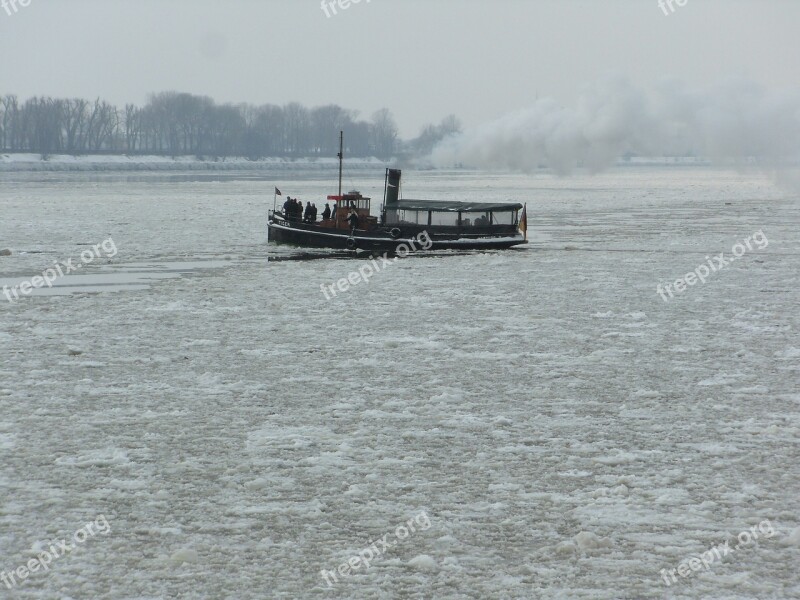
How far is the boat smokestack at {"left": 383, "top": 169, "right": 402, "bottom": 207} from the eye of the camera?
41.2 meters

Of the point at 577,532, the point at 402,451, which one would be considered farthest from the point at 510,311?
the point at 577,532

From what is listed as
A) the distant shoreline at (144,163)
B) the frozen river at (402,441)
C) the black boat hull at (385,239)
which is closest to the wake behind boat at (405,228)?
the black boat hull at (385,239)

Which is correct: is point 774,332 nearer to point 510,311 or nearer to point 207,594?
point 510,311

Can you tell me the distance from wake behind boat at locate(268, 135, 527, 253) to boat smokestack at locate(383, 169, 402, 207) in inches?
59.1

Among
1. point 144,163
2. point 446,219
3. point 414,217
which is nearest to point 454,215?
point 446,219

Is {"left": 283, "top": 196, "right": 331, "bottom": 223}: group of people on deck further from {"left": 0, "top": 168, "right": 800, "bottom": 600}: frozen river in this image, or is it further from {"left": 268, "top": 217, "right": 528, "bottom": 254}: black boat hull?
Result: {"left": 0, "top": 168, "right": 800, "bottom": 600}: frozen river

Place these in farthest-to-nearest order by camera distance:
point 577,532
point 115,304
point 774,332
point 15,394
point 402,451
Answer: point 115,304
point 774,332
point 15,394
point 402,451
point 577,532

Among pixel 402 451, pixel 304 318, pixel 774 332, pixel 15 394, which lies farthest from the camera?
pixel 304 318

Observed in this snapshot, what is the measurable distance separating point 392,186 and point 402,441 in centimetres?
3254

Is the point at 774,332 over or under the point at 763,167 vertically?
under

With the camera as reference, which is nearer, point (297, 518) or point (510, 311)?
point (297, 518)

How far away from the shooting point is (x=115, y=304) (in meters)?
21.2

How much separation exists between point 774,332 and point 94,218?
131 ft

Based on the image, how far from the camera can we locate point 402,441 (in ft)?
35.1
